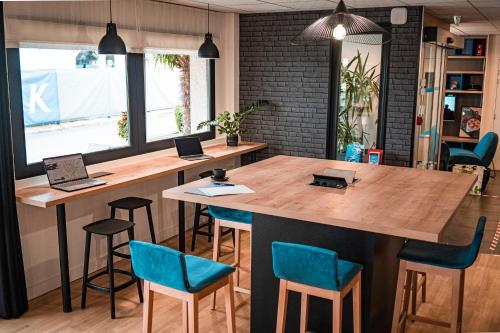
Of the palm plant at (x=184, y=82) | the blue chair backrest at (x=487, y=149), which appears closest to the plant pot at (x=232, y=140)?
the palm plant at (x=184, y=82)

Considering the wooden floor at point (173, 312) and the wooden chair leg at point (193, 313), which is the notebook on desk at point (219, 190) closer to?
the wooden chair leg at point (193, 313)

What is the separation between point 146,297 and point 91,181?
1.68 meters

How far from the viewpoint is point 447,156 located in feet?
28.2

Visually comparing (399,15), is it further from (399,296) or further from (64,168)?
(64,168)

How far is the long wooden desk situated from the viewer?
409 centimetres

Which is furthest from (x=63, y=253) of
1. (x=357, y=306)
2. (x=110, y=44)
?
(x=357, y=306)

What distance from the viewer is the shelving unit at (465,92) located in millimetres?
10523

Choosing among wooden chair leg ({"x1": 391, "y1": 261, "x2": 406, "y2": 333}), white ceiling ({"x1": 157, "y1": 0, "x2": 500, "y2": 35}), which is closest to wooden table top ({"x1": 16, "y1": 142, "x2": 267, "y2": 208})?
white ceiling ({"x1": 157, "y1": 0, "x2": 500, "y2": 35})

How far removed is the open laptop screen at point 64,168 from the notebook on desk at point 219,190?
140 centimetres

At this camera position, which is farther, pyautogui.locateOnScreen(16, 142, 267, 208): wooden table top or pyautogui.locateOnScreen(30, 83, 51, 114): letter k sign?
pyautogui.locateOnScreen(30, 83, 51, 114): letter k sign

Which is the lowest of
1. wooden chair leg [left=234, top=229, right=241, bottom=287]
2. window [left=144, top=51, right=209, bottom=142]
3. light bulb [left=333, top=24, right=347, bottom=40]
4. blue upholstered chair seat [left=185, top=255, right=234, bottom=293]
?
wooden chair leg [left=234, top=229, right=241, bottom=287]

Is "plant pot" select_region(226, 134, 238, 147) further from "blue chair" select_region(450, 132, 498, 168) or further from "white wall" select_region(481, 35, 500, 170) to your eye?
"white wall" select_region(481, 35, 500, 170)

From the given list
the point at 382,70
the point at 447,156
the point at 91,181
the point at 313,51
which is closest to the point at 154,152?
the point at 91,181

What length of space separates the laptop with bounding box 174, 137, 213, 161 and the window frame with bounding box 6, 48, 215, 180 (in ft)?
0.96
